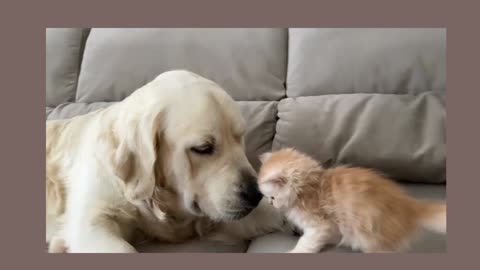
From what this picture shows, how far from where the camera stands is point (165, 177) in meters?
1.33

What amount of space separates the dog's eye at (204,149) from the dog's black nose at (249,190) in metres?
0.11

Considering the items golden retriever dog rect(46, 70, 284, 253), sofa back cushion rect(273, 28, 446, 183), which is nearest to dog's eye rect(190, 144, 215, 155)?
golden retriever dog rect(46, 70, 284, 253)

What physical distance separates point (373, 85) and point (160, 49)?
2.71 feet

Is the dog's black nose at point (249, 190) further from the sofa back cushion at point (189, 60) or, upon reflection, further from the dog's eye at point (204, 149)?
the sofa back cushion at point (189, 60)

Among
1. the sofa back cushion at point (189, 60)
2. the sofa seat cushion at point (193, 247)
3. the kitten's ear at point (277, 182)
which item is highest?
the sofa back cushion at point (189, 60)

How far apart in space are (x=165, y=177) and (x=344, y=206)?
480 millimetres

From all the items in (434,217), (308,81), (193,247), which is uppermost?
(308,81)

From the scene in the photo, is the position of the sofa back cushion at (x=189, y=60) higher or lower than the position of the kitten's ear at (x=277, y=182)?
higher

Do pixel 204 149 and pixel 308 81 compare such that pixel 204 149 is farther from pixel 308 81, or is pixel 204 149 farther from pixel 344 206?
pixel 308 81

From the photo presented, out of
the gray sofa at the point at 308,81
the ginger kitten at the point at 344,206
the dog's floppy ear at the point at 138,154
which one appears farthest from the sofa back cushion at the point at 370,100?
the dog's floppy ear at the point at 138,154

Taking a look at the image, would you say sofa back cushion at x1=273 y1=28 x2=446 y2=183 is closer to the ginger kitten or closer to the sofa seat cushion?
the ginger kitten

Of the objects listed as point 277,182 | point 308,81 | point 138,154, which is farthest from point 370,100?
point 138,154

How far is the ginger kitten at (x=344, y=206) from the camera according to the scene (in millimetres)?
1192

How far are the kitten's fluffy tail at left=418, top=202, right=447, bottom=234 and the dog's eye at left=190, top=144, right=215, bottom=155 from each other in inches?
21.5
